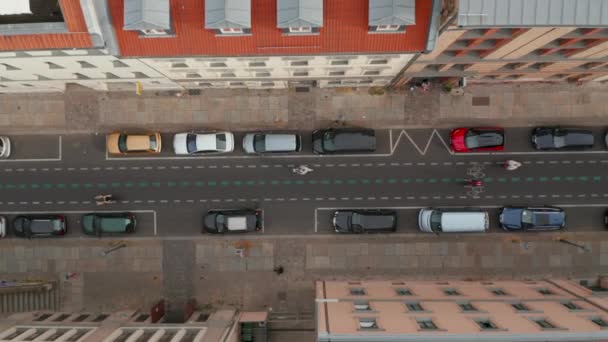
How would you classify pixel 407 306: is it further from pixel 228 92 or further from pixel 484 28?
pixel 228 92

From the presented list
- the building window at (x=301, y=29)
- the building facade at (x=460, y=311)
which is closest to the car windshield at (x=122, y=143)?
the building window at (x=301, y=29)

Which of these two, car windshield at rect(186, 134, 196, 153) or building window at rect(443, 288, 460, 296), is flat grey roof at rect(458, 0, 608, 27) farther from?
car windshield at rect(186, 134, 196, 153)

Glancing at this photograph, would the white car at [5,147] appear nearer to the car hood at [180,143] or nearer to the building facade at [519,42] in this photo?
the car hood at [180,143]

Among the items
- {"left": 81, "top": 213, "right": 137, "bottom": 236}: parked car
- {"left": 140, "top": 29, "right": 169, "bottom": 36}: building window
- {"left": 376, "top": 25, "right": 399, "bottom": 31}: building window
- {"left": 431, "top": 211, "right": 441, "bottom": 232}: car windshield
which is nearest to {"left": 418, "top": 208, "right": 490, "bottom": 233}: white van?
{"left": 431, "top": 211, "right": 441, "bottom": 232}: car windshield

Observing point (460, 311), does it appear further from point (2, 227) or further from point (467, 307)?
point (2, 227)

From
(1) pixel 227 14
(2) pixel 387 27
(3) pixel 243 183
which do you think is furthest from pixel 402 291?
(1) pixel 227 14

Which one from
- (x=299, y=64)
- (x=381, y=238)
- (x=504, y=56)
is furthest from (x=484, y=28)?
(x=381, y=238)
